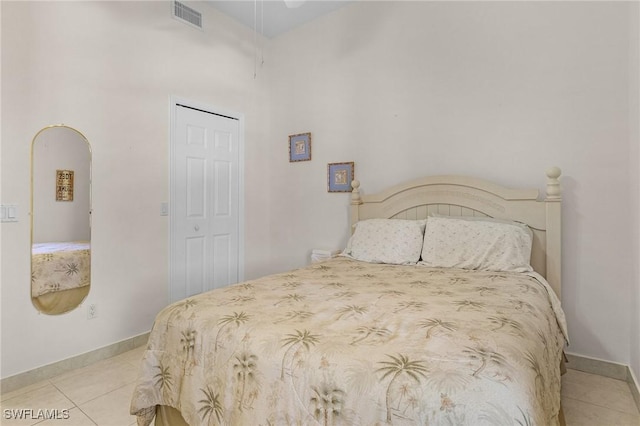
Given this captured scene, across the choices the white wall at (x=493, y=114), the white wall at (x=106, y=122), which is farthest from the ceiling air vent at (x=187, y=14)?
the white wall at (x=493, y=114)

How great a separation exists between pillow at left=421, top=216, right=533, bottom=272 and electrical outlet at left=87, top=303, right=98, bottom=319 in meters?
2.38

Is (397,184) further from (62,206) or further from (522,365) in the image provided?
(62,206)

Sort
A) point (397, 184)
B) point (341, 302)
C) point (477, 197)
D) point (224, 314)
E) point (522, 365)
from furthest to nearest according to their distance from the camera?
1. point (397, 184)
2. point (477, 197)
3. point (341, 302)
4. point (224, 314)
5. point (522, 365)

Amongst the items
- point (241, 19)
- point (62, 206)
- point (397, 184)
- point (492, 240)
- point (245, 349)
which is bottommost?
point (245, 349)

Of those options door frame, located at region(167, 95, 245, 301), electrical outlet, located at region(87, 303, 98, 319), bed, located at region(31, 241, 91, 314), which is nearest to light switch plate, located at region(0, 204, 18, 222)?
bed, located at region(31, 241, 91, 314)

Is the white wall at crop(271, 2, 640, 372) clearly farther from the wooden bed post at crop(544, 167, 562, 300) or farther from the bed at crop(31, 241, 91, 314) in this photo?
the bed at crop(31, 241, 91, 314)

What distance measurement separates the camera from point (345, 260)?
2.61m

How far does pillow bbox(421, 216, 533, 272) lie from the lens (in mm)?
2109

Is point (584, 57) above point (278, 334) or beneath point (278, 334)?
above

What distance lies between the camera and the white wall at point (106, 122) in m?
2.11

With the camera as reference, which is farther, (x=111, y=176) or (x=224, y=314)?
(x=111, y=176)

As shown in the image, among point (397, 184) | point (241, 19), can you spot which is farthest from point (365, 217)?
point (241, 19)

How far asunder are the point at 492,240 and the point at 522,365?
142 centimetres

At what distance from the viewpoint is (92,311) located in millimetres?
2484
